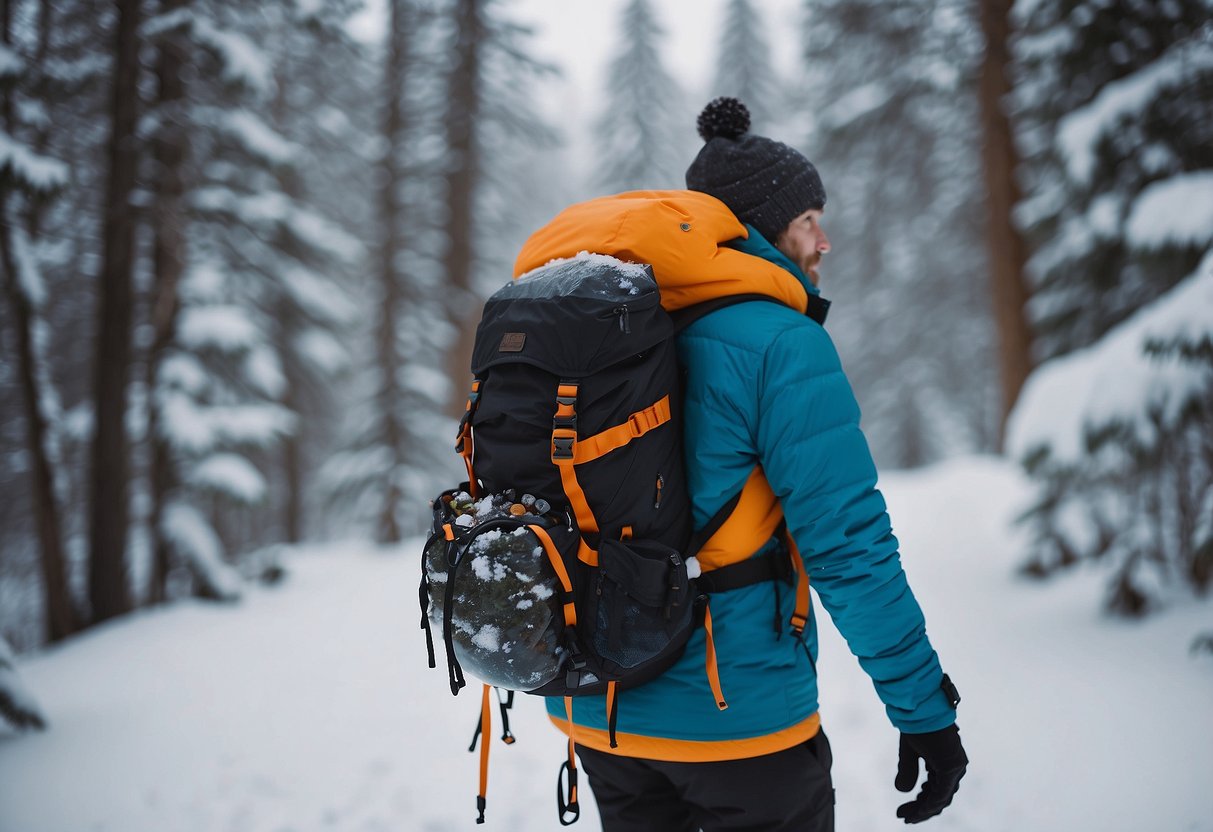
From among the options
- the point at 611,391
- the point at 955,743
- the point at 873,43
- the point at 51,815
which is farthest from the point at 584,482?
the point at 873,43

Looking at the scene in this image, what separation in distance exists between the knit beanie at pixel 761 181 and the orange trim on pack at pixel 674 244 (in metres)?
0.18

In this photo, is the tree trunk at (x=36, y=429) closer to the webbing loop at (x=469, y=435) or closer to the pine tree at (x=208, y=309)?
the pine tree at (x=208, y=309)

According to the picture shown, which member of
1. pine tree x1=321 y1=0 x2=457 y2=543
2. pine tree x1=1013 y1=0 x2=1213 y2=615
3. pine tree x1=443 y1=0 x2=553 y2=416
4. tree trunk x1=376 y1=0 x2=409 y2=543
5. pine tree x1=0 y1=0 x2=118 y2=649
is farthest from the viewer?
pine tree x1=321 y1=0 x2=457 y2=543

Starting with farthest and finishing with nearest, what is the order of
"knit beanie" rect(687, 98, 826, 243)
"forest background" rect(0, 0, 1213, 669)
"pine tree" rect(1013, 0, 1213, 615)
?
"forest background" rect(0, 0, 1213, 669) → "pine tree" rect(1013, 0, 1213, 615) → "knit beanie" rect(687, 98, 826, 243)

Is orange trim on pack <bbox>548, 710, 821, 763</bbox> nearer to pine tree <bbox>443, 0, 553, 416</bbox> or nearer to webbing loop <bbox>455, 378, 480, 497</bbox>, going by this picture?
webbing loop <bbox>455, 378, 480, 497</bbox>

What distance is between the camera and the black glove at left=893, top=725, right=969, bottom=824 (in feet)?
5.67

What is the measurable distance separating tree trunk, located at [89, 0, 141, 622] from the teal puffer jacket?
7316 millimetres

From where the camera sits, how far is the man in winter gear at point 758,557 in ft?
5.53

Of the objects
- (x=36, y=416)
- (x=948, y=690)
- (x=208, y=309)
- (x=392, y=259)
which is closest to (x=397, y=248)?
(x=392, y=259)

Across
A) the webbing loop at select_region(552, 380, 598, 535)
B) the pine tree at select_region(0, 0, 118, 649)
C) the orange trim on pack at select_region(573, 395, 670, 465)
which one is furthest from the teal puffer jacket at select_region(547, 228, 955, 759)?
the pine tree at select_region(0, 0, 118, 649)

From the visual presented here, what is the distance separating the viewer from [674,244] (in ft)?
5.81

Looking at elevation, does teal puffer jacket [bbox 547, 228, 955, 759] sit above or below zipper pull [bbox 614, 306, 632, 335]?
below

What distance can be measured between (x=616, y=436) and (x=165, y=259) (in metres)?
8.80

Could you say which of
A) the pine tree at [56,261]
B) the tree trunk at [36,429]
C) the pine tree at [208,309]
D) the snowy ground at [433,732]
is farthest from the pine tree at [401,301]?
the snowy ground at [433,732]
